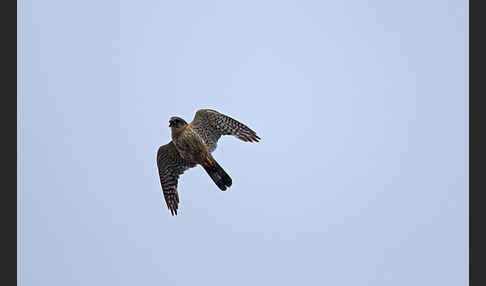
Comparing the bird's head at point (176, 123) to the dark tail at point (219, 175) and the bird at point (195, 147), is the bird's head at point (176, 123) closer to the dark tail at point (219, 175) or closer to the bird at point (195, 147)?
the bird at point (195, 147)

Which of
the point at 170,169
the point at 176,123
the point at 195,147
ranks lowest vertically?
the point at 170,169

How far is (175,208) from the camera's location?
1230 cm

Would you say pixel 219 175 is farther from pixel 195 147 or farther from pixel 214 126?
pixel 214 126

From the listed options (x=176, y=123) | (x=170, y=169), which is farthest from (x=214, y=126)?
(x=170, y=169)

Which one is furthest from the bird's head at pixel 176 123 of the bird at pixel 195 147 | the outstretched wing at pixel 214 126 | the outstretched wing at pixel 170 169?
the outstretched wing at pixel 170 169

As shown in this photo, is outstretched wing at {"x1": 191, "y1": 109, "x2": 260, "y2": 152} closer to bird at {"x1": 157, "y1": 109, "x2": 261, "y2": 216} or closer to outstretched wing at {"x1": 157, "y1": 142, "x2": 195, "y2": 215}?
bird at {"x1": 157, "y1": 109, "x2": 261, "y2": 216}

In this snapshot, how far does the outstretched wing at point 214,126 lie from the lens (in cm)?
1173

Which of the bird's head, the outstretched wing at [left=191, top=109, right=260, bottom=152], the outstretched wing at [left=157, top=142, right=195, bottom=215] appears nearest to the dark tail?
the outstretched wing at [left=191, top=109, right=260, bottom=152]

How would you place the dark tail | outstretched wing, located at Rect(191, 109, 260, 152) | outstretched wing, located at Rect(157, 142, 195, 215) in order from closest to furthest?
the dark tail → outstretched wing, located at Rect(191, 109, 260, 152) → outstretched wing, located at Rect(157, 142, 195, 215)

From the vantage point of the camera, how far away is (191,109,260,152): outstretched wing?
1173 centimetres

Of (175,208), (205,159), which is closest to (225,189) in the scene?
(205,159)

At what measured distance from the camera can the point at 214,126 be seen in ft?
39.2

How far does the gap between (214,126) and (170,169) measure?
1.56 m

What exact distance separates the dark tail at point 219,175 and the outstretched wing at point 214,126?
493 millimetres
